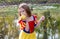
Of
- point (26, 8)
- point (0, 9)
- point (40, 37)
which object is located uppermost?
point (26, 8)

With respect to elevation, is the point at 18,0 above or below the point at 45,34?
above

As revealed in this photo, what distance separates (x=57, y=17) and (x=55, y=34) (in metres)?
0.64

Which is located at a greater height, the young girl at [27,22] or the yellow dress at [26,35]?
the young girl at [27,22]

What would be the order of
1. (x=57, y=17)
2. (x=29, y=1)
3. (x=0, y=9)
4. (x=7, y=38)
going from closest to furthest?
1. (x=7, y=38)
2. (x=57, y=17)
3. (x=0, y=9)
4. (x=29, y=1)

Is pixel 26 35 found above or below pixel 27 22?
below

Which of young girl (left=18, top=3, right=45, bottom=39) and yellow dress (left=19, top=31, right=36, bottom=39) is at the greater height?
young girl (left=18, top=3, right=45, bottom=39)

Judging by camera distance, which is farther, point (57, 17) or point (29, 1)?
point (29, 1)

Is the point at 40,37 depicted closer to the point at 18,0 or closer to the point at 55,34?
the point at 55,34

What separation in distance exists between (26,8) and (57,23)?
1.98 meters

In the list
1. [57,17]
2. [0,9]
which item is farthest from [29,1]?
[57,17]

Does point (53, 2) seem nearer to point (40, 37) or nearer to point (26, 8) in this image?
point (40, 37)

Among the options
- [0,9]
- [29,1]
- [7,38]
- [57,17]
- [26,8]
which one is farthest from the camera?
[29,1]

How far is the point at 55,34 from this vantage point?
16.4 feet

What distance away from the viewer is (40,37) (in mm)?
4922
